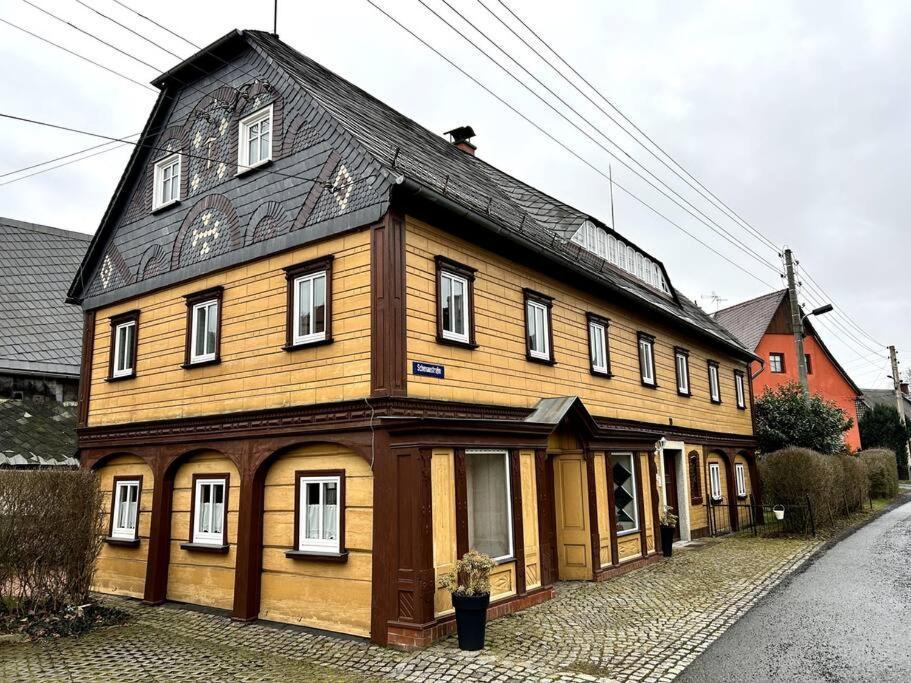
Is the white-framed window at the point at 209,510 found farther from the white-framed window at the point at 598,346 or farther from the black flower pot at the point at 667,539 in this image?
the black flower pot at the point at 667,539

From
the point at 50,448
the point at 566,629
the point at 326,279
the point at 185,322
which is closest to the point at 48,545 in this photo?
the point at 185,322

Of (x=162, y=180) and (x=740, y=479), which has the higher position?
(x=162, y=180)

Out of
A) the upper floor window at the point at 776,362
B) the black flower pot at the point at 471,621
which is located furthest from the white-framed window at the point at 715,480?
the upper floor window at the point at 776,362

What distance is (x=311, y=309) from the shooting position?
35.8 ft

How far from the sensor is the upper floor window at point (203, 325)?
12.4 m

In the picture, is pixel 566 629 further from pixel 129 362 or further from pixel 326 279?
pixel 129 362

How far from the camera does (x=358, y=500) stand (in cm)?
977

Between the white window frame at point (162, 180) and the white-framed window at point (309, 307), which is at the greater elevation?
the white window frame at point (162, 180)

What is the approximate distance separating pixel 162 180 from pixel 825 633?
14209 mm

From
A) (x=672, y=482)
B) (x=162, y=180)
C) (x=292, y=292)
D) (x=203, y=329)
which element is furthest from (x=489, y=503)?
(x=672, y=482)

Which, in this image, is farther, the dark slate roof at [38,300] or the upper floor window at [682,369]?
the upper floor window at [682,369]

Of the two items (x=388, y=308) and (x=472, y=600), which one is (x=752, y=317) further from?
(x=472, y=600)

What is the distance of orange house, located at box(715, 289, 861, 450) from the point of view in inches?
1463

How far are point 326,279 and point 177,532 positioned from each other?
18.4ft
